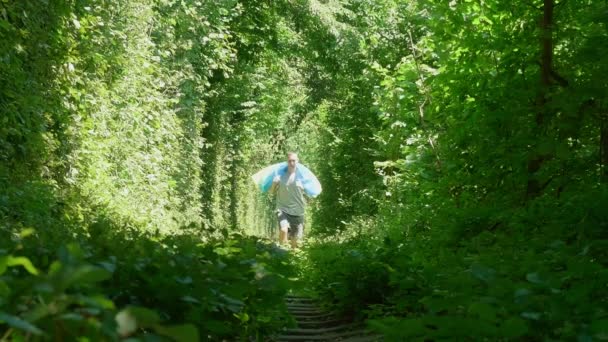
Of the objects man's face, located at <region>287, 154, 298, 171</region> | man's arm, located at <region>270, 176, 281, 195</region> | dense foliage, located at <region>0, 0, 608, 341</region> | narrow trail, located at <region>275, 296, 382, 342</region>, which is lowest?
narrow trail, located at <region>275, 296, 382, 342</region>

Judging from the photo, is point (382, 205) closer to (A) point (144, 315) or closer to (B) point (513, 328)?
(B) point (513, 328)

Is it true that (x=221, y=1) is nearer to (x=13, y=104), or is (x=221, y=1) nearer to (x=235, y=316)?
(x=13, y=104)

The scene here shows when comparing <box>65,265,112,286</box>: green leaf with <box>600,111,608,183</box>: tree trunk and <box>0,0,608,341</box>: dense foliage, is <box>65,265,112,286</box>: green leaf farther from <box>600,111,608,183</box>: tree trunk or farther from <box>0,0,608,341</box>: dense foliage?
<box>600,111,608,183</box>: tree trunk

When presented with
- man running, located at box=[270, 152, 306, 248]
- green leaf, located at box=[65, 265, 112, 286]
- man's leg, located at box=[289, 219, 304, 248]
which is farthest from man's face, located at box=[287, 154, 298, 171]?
green leaf, located at box=[65, 265, 112, 286]

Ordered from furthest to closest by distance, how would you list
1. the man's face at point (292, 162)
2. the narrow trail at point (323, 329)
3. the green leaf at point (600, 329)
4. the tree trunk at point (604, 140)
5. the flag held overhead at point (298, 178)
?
the man's face at point (292, 162), the flag held overhead at point (298, 178), the narrow trail at point (323, 329), the tree trunk at point (604, 140), the green leaf at point (600, 329)

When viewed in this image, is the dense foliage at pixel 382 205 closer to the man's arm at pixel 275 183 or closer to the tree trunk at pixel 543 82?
the tree trunk at pixel 543 82

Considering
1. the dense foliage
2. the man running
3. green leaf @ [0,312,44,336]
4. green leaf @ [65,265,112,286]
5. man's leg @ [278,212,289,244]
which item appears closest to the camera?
green leaf @ [0,312,44,336]

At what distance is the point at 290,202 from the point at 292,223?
2.14 feet

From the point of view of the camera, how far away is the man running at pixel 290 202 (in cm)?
1575

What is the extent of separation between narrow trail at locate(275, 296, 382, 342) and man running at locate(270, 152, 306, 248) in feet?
26.5

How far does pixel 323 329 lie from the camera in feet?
20.5

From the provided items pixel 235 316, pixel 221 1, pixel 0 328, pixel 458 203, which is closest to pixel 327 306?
pixel 458 203

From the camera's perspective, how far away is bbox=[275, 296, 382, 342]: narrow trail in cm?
559

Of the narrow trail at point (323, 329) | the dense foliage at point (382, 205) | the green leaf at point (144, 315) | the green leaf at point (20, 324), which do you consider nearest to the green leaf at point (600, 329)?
the dense foliage at point (382, 205)
